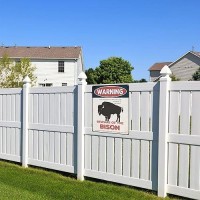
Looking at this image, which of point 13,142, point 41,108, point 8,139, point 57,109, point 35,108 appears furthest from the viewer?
point 8,139

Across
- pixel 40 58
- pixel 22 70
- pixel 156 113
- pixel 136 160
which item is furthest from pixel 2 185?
pixel 40 58

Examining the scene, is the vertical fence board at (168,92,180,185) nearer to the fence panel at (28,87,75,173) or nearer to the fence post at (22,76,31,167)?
the fence panel at (28,87,75,173)

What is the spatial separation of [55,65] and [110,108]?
126 feet

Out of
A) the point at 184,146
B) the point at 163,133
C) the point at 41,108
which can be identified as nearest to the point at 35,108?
the point at 41,108

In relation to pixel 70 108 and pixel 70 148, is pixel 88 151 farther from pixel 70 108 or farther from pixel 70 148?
pixel 70 108

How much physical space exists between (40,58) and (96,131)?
38451mm

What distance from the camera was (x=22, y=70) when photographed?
108 feet

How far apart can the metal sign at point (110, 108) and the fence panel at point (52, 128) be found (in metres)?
0.76

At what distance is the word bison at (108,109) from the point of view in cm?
715

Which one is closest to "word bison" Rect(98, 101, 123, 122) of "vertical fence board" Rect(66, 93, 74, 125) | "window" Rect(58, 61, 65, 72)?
"vertical fence board" Rect(66, 93, 74, 125)

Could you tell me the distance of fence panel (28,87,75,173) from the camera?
8.20 meters

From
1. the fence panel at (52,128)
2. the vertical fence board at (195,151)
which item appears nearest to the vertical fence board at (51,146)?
the fence panel at (52,128)

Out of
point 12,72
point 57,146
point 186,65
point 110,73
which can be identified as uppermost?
point 186,65

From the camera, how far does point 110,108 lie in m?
7.24
